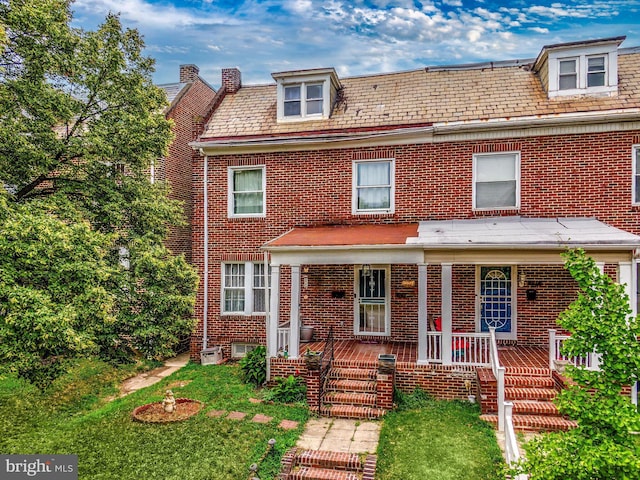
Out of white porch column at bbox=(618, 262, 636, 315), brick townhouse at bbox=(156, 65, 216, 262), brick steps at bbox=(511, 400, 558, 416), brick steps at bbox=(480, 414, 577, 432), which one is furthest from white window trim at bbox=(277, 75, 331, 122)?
brick steps at bbox=(480, 414, 577, 432)

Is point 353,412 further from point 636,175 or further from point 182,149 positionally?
point 182,149

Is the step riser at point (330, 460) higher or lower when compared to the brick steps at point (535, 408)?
lower

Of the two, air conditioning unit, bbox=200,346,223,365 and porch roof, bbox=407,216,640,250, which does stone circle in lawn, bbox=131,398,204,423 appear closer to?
air conditioning unit, bbox=200,346,223,365

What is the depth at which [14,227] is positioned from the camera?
241 inches

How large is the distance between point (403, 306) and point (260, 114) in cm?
792

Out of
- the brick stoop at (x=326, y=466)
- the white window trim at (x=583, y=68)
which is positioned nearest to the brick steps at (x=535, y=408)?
the brick stoop at (x=326, y=466)

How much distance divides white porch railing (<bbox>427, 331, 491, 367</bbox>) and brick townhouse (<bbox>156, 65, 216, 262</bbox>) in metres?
9.03

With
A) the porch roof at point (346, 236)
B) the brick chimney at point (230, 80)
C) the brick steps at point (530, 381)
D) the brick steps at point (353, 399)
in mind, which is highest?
the brick chimney at point (230, 80)

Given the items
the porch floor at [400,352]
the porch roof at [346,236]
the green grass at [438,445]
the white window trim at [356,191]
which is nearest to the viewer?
the green grass at [438,445]

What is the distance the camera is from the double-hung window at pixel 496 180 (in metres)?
11.1

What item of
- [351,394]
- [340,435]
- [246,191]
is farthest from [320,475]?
[246,191]

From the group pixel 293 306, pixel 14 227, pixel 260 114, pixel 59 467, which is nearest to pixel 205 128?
pixel 260 114

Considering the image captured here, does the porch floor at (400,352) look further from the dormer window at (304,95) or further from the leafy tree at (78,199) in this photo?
the dormer window at (304,95)

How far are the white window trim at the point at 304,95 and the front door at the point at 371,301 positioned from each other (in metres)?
5.20
